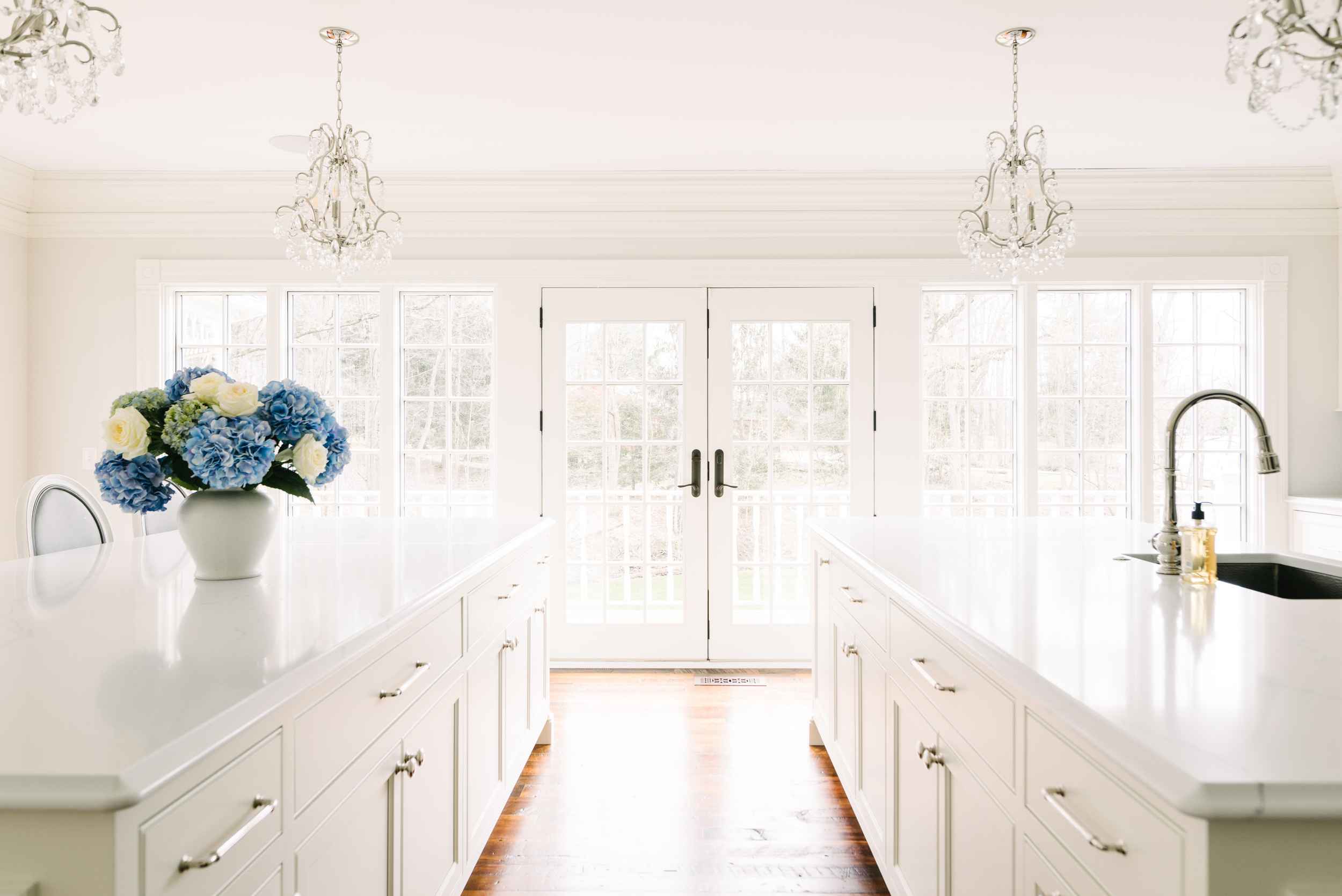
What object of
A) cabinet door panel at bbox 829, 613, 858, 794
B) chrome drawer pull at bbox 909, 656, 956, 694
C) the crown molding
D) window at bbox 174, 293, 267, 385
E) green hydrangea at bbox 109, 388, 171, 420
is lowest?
cabinet door panel at bbox 829, 613, 858, 794

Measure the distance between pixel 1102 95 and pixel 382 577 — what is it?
3265mm

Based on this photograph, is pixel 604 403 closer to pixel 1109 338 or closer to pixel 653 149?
pixel 653 149

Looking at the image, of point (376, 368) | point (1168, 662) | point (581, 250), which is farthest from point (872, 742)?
point (376, 368)

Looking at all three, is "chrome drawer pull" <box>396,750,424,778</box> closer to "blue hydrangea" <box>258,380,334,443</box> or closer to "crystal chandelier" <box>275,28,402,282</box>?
"blue hydrangea" <box>258,380,334,443</box>

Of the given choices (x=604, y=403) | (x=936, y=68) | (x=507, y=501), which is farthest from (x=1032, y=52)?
(x=507, y=501)

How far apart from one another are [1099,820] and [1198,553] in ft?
2.98

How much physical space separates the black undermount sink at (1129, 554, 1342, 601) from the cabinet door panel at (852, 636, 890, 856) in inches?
27.2

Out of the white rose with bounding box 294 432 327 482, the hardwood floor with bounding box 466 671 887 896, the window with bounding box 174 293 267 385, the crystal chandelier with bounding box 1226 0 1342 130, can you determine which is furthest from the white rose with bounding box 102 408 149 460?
the window with bounding box 174 293 267 385

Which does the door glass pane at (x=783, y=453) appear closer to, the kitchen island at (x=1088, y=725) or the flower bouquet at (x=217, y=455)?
the kitchen island at (x=1088, y=725)

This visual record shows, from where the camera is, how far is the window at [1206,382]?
4289 millimetres

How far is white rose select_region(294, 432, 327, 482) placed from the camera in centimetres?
157

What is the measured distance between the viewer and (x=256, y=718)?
0.88 m

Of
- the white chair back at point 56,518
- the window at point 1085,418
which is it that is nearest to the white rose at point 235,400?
the white chair back at point 56,518

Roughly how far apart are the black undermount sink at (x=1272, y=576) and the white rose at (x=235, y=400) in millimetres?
1998
